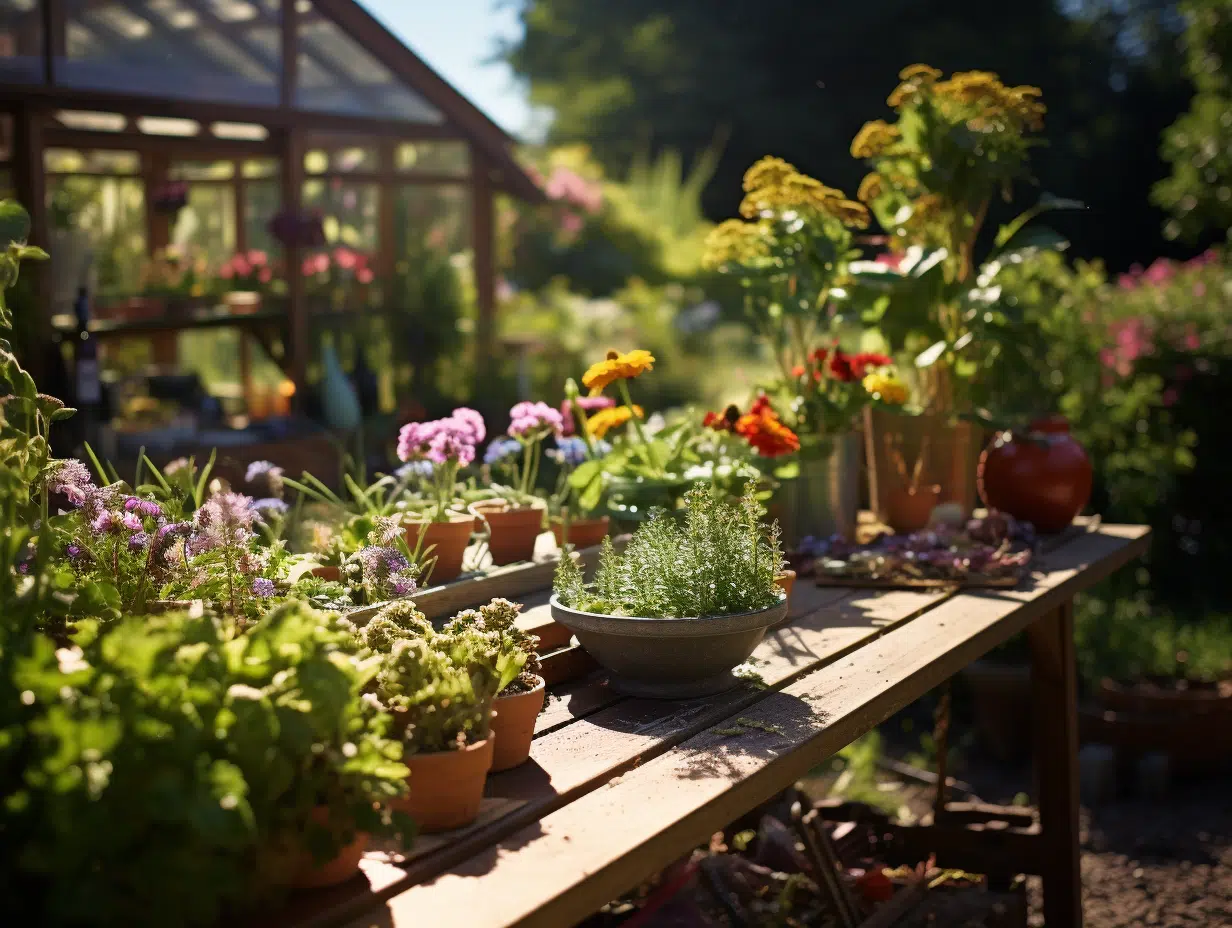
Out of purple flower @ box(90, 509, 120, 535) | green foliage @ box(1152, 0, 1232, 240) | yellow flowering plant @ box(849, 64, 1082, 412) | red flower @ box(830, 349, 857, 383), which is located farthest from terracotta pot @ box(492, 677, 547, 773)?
green foliage @ box(1152, 0, 1232, 240)

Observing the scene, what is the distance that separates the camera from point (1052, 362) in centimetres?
582

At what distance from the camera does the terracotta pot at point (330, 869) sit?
4.11 ft

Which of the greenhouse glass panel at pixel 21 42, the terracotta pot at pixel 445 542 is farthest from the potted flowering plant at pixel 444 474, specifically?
the greenhouse glass panel at pixel 21 42

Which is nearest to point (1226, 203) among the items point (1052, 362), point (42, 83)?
point (1052, 362)

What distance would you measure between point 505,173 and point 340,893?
7930 millimetres

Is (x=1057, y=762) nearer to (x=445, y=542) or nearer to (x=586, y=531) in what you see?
(x=586, y=531)

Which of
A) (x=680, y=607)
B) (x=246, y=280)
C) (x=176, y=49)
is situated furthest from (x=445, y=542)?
(x=246, y=280)

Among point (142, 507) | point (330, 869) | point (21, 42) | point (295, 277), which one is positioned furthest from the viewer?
point (295, 277)

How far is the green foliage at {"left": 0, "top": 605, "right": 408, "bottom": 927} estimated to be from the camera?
3.29ft

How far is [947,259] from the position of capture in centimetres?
355

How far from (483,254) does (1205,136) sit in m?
5.12

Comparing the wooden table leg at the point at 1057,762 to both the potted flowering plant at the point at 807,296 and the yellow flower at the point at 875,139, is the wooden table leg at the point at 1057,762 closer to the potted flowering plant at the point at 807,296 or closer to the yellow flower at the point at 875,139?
the potted flowering plant at the point at 807,296

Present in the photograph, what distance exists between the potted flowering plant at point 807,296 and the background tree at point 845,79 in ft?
48.3

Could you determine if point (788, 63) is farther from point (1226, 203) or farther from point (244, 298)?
point (244, 298)
